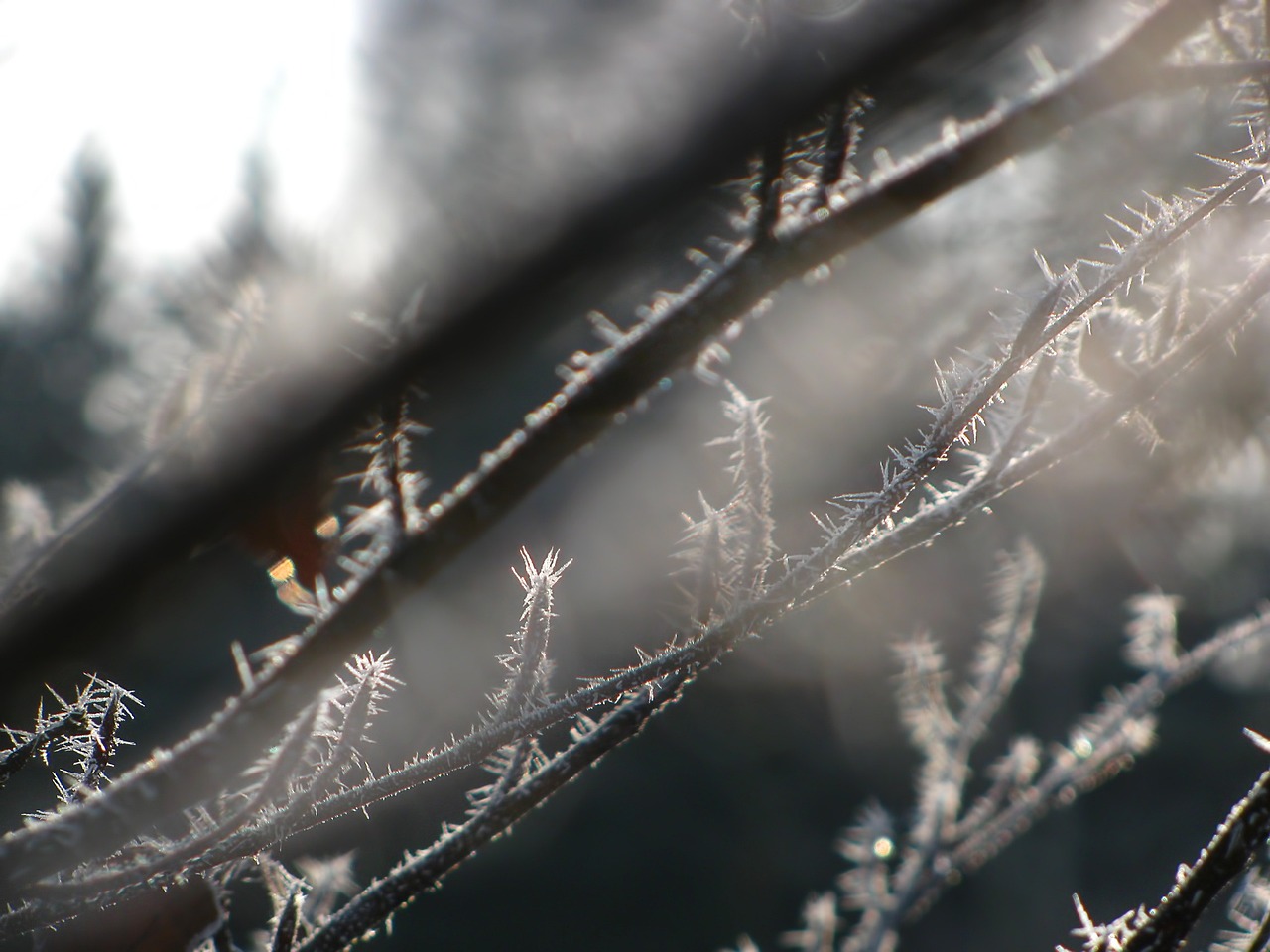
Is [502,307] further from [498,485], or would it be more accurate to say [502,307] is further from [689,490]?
[689,490]

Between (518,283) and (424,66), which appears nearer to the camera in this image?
(518,283)

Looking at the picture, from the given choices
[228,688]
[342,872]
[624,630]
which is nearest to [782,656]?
[624,630]

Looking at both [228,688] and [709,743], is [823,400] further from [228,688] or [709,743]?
[228,688]

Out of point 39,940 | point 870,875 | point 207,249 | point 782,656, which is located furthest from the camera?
point 782,656

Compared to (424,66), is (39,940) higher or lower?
lower

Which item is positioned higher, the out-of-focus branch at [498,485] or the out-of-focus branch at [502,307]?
the out-of-focus branch at [502,307]

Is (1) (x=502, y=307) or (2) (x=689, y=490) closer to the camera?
(1) (x=502, y=307)

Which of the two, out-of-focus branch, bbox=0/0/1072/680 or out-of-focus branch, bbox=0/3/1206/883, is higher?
out-of-focus branch, bbox=0/0/1072/680

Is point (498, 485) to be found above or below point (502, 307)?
below

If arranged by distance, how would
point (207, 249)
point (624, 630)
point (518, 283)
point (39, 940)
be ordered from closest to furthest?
point (518, 283) < point (39, 940) < point (207, 249) < point (624, 630)

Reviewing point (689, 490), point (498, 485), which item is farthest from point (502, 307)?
point (689, 490)

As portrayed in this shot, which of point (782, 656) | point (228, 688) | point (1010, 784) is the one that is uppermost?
point (228, 688)
